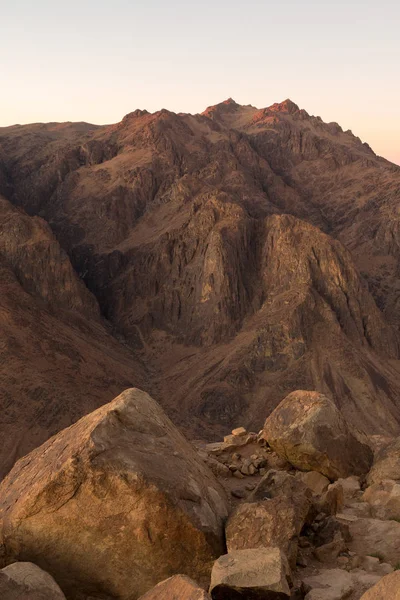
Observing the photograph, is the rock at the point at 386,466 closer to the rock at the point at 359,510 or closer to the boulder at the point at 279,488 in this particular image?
the rock at the point at 359,510

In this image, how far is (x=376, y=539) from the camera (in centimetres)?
1120

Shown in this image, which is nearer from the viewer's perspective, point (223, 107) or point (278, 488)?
point (278, 488)

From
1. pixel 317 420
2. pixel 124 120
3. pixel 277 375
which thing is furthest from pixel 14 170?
pixel 317 420

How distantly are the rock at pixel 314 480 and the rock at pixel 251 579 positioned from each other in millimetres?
7333

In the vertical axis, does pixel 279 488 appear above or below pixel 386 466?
above

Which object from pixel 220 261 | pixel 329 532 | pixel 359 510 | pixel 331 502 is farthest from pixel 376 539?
pixel 220 261

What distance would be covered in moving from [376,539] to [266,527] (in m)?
2.62

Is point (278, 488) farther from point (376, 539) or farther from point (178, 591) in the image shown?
point (178, 591)

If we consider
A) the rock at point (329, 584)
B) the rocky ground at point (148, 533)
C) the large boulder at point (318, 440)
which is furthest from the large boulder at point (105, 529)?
the large boulder at point (318, 440)

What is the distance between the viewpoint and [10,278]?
2869 inches

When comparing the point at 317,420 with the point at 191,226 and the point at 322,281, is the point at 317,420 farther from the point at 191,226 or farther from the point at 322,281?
the point at 191,226

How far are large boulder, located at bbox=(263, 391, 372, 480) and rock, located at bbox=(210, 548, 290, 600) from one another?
7939 millimetres

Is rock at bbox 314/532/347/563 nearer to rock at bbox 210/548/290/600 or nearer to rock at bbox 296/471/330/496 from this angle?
rock at bbox 210/548/290/600

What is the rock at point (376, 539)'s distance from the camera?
10492 mm
